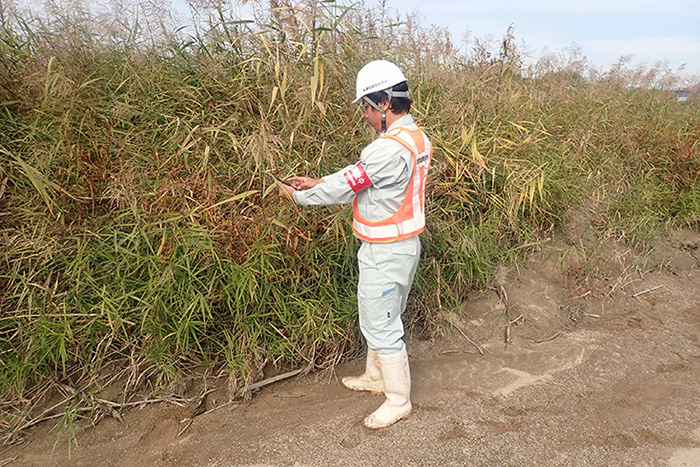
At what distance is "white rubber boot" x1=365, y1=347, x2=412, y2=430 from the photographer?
2.09 m

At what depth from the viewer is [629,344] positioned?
281 centimetres

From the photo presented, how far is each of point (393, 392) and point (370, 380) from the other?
26cm

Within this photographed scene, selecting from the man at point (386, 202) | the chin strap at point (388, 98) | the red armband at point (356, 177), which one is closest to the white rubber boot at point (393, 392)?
→ the man at point (386, 202)

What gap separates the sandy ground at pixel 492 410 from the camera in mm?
1958

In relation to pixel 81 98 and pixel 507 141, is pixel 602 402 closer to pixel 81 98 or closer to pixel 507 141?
pixel 507 141

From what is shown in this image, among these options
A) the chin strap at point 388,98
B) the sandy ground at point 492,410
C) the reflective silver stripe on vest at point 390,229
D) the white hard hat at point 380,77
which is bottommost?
the sandy ground at point 492,410

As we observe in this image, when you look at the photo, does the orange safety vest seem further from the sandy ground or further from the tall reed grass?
the sandy ground

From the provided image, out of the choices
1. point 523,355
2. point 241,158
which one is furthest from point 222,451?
point 523,355

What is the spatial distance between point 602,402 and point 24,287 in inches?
116

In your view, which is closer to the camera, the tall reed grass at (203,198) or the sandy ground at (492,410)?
the sandy ground at (492,410)

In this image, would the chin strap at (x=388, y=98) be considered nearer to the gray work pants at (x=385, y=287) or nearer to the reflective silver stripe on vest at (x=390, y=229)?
the reflective silver stripe on vest at (x=390, y=229)

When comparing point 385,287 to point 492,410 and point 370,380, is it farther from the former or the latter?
point 492,410

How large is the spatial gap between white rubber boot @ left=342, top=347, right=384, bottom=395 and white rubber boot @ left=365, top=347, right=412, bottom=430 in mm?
183

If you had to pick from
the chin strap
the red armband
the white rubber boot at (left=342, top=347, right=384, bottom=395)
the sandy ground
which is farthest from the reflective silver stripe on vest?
the sandy ground
